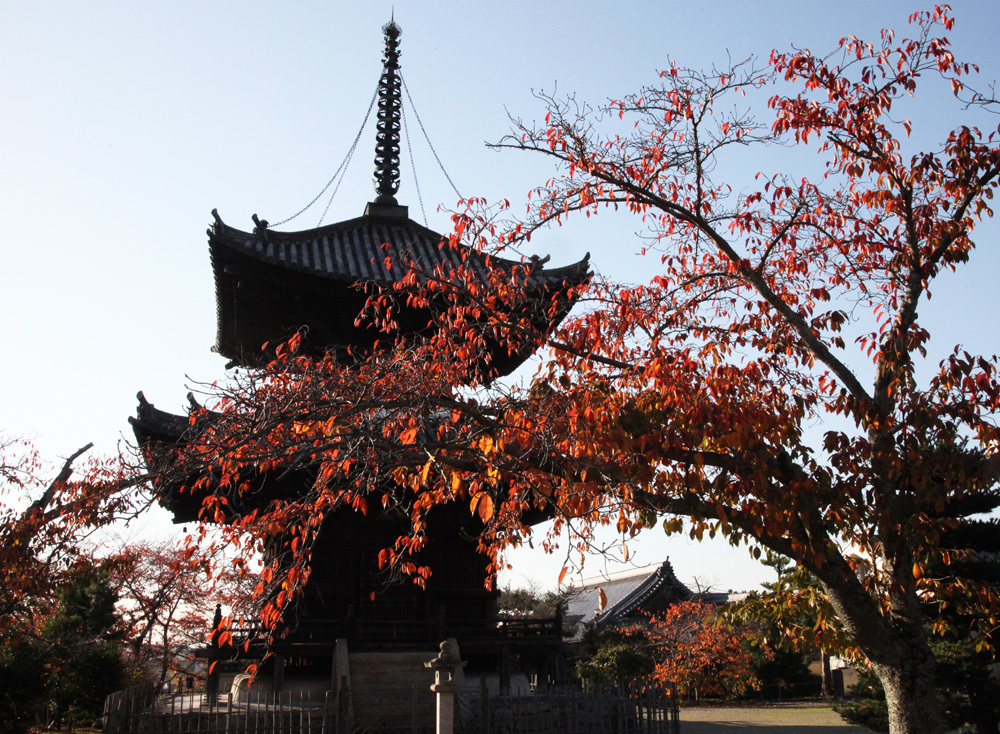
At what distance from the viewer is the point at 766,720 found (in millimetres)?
24031

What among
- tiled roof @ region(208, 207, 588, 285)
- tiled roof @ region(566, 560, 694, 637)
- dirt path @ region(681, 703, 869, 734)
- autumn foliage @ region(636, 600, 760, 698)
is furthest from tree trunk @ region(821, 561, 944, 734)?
tiled roof @ region(566, 560, 694, 637)

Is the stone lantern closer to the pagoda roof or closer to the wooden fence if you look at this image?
the wooden fence

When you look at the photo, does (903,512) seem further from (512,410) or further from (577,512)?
(512,410)

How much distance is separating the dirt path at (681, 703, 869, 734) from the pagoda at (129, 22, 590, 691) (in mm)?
11130

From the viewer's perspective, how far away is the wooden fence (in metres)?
10.3

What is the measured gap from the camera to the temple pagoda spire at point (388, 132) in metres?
15.6

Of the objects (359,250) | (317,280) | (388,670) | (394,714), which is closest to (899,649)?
(394,714)

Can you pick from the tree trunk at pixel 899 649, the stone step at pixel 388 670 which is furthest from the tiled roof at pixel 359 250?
the tree trunk at pixel 899 649

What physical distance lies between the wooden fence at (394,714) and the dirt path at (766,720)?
32.5 feet

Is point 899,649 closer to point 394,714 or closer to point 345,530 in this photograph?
point 394,714

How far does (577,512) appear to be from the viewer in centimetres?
688

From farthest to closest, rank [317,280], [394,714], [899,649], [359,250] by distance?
[359,250], [317,280], [394,714], [899,649]

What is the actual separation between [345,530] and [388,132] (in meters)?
7.95

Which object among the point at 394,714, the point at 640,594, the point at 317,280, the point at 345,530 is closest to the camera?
the point at 394,714
